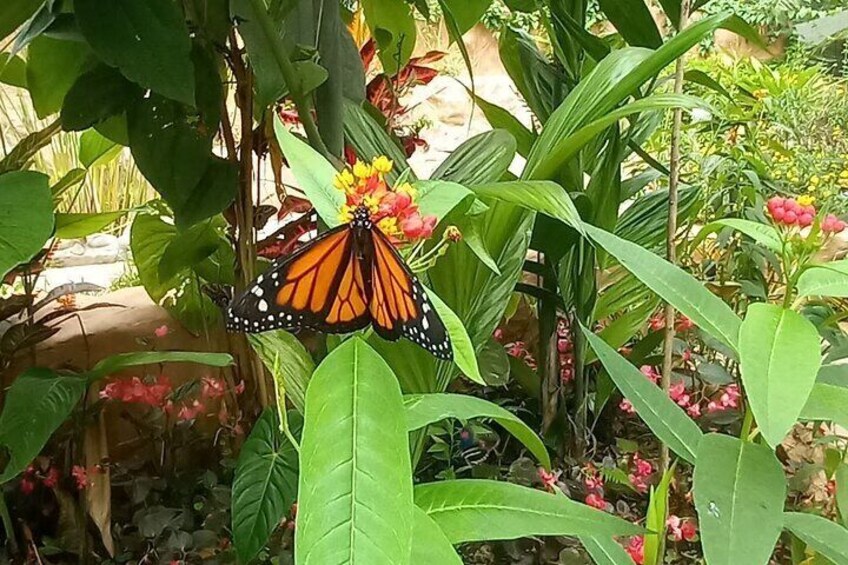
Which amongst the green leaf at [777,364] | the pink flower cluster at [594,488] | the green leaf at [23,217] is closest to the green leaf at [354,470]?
the green leaf at [777,364]

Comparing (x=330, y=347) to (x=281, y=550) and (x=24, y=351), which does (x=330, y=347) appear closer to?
(x=281, y=550)

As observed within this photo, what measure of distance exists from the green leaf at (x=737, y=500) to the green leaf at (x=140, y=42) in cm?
46

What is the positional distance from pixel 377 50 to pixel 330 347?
0.48 metres

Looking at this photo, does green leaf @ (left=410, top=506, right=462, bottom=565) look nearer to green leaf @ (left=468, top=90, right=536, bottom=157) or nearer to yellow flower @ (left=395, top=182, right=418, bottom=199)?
yellow flower @ (left=395, top=182, right=418, bottom=199)

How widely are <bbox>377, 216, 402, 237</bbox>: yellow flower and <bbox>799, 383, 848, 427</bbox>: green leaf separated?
10.6 inches

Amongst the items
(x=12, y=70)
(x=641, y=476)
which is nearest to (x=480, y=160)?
(x=641, y=476)

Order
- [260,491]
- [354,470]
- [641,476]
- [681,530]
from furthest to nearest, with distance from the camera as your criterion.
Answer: [641,476]
[681,530]
[260,491]
[354,470]

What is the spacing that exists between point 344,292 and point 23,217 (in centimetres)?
32

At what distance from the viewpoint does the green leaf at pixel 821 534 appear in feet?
1.69

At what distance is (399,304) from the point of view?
431 mm

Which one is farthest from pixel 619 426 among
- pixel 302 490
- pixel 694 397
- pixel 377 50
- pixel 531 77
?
pixel 302 490

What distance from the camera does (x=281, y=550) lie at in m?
0.89

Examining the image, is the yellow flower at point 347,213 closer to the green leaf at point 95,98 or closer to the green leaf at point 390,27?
the green leaf at point 95,98

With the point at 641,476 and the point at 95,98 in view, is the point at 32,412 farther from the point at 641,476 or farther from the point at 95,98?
the point at 641,476
